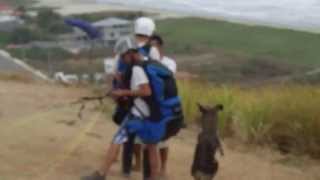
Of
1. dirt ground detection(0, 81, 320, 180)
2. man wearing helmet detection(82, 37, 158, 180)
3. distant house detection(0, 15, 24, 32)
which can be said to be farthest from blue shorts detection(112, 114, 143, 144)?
distant house detection(0, 15, 24, 32)

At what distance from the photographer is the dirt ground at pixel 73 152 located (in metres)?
8.48

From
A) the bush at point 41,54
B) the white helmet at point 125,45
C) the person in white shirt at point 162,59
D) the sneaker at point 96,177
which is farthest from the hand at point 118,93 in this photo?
the bush at point 41,54

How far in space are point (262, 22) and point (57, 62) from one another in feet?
29.4

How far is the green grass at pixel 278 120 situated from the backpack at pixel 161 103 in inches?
116

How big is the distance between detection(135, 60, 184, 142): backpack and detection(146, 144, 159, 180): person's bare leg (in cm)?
14

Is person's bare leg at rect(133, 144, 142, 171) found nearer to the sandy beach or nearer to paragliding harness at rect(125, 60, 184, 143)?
paragliding harness at rect(125, 60, 184, 143)

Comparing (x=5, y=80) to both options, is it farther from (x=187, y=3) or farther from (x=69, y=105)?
(x=187, y=3)

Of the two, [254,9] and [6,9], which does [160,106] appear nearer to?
[254,9]

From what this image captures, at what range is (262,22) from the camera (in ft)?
111

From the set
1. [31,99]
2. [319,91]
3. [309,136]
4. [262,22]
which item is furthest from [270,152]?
[262,22]

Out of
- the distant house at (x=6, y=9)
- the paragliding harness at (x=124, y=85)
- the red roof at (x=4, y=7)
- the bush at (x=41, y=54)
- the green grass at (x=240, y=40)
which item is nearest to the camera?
the paragliding harness at (x=124, y=85)

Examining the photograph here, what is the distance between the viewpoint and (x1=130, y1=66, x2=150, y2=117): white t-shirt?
7219 mm

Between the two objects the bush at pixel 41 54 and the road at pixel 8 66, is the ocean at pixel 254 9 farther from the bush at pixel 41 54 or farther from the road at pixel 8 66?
the road at pixel 8 66

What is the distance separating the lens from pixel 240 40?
3534 centimetres
